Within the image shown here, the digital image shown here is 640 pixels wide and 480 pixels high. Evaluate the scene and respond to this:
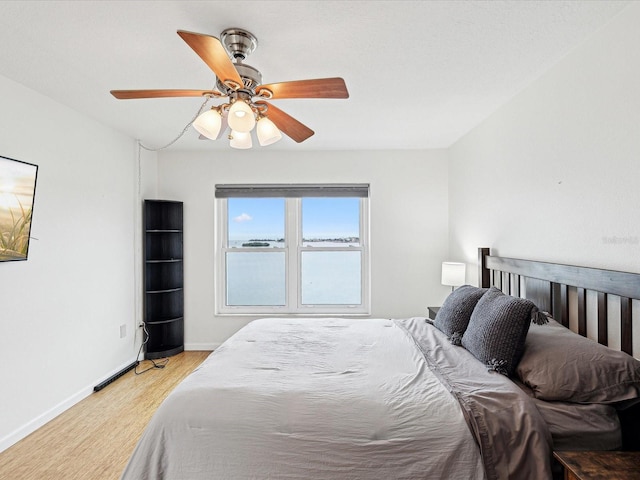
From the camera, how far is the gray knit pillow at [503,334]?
1743mm

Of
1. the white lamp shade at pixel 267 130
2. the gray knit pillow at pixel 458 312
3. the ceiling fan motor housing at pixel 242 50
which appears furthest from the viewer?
the gray knit pillow at pixel 458 312

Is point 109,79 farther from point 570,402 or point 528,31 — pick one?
point 570,402

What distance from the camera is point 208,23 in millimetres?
1802

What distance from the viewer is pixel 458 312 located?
7.75 feet

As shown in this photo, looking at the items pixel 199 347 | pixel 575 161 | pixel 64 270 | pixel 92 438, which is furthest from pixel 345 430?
pixel 199 347

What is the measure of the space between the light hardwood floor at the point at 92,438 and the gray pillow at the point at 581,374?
237 cm

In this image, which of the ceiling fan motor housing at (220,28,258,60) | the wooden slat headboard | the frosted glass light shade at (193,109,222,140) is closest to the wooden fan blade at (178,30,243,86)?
the frosted glass light shade at (193,109,222,140)

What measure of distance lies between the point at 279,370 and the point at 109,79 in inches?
89.0

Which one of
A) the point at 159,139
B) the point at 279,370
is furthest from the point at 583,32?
the point at 159,139

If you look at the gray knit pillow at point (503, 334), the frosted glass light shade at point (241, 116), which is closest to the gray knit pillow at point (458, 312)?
the gray knit pillow at point (503, 334)

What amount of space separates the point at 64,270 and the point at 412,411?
2980 mm

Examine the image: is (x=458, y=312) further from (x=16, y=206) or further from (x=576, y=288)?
(x=16, y=206)

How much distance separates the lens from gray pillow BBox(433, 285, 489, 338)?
7.55ft

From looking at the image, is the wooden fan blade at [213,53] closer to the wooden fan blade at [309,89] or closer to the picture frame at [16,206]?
the wooden fan blade at [309,89]
